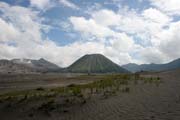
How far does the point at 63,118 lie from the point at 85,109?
1.50 metres

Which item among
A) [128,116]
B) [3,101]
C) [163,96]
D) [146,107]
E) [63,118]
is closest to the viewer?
[128,116]

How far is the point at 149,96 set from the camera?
1388 cm

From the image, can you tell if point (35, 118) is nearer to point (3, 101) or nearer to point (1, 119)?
point (1, 119)

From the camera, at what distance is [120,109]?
39.5 ft

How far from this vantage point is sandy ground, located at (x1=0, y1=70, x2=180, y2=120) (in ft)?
33.7

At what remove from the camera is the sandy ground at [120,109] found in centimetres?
1027

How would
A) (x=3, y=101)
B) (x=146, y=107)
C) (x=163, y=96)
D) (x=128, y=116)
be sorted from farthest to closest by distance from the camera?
(x=3, y=101), (x=163, y=96), (x=146, y=107), (x=128, y=116)

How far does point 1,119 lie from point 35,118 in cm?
257

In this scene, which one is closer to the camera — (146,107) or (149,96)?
(146,107)

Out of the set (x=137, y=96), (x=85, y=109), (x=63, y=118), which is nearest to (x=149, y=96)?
(x=137, y=96)

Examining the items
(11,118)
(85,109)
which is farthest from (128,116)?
(11,118)

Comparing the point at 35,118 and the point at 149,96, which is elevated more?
the point at 149,96

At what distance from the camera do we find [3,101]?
58.8ft

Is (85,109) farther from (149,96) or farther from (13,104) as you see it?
(13,104)
